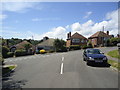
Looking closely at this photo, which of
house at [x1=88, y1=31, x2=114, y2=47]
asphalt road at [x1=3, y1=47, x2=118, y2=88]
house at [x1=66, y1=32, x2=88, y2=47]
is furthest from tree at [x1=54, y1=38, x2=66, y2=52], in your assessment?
asphalt road at [x1=3, y1=47, x2=118, y2=88]

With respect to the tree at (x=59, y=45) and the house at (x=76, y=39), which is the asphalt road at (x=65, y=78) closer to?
the tree at (x=59, y=45)

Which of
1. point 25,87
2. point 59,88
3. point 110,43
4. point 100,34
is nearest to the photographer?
point 59,88

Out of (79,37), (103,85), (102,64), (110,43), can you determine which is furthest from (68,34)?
(103,85)

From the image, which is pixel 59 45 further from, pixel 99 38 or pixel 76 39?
pixel 99 38

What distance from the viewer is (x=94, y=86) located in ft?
20.1

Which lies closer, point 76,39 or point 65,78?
point 65,78

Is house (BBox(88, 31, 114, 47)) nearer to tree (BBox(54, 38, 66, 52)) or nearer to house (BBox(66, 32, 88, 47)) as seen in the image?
house (BBox(66, 32, 88, 47))

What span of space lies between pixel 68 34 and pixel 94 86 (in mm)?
53337

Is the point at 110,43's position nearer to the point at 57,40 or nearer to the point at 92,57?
the point at 57,40

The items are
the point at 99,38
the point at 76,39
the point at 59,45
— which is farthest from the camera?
the point at 76,39

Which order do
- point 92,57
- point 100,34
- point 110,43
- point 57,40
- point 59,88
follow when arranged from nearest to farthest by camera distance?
point 59,88 → point 92,57 → point 57,40 → point 110,43 → point 100,34

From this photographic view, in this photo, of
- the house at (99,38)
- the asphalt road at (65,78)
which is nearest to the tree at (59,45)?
the house at (99,38)

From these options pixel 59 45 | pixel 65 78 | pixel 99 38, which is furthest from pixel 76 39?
pixel 65 78

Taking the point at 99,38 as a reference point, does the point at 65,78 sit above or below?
below
